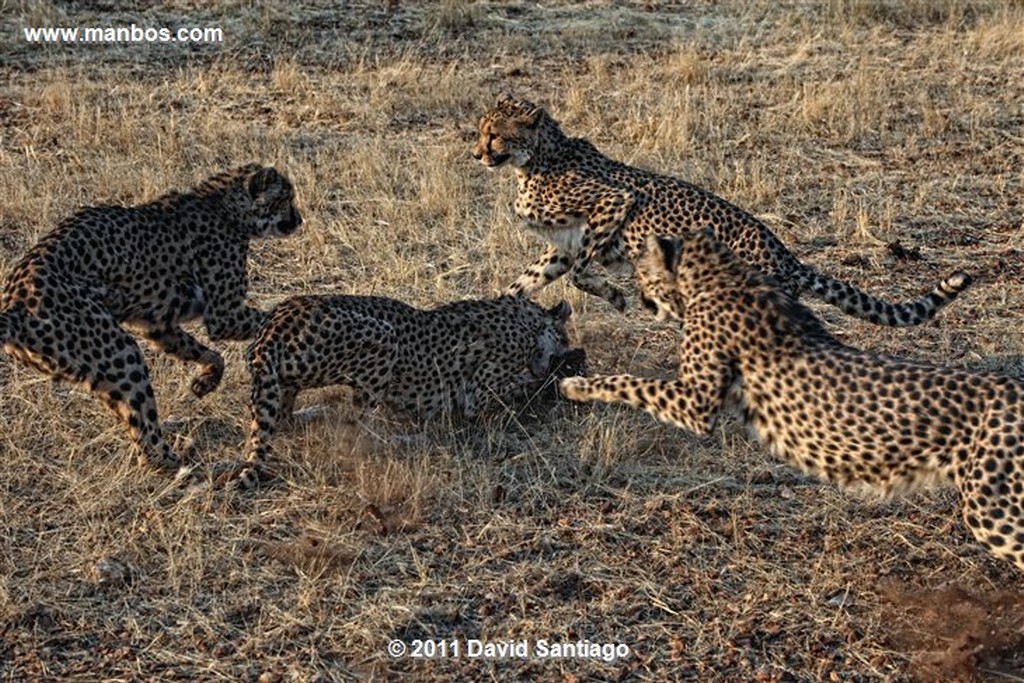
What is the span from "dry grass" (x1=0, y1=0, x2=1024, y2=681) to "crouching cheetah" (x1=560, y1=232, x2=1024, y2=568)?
1.47 ft

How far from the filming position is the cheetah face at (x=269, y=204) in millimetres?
7402

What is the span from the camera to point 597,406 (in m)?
7.07

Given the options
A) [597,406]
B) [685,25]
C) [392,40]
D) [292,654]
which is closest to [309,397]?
[597,406]

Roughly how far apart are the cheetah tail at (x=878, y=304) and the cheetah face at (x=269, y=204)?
236 centimetres

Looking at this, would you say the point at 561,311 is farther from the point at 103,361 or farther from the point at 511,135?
the point at 103,361

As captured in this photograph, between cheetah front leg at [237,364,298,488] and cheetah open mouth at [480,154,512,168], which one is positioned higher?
cheetah open mouth at [480,154,512,168]

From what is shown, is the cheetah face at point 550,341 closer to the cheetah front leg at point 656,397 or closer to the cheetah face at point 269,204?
the cheetah front leg at point 656,397

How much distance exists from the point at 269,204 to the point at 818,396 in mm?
2855

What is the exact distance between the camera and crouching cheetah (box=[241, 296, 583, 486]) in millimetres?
6473

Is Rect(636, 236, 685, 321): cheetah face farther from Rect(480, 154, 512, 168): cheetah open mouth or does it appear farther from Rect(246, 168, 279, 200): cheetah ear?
Rect(246, 168, 279, 200): cheetah ear

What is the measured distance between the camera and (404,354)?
689 centimetres

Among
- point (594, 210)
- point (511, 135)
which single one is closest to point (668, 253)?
point (594, 210)

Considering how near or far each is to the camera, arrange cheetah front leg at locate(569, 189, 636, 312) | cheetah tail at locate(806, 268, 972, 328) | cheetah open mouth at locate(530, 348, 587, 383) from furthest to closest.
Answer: cheetah front leg at locate(569, 189, 636, 312)
cheetah open mouth at locate(530, 348, 587, 383)
cheetah tail at locate(806, 268, 972, 328)

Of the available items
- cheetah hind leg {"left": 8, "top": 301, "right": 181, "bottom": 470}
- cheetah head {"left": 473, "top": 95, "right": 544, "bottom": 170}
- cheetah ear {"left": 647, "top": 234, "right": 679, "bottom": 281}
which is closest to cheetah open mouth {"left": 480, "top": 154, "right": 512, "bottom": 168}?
cheetah head {"left": 473, "top": 95, "right": 544, "bottom": 170}
